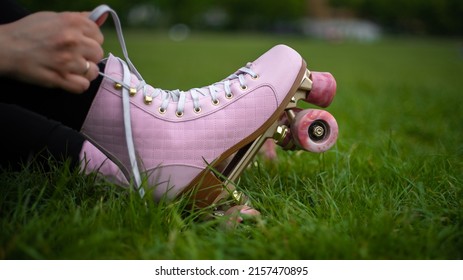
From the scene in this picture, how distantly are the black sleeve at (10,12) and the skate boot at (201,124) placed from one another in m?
0.29

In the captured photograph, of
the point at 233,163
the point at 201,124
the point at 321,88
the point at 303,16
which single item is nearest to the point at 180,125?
the point at 201,124

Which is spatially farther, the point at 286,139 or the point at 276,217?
the point at 286,139

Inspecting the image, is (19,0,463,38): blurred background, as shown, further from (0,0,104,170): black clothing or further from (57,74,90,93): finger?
(57,74,90,93): finger

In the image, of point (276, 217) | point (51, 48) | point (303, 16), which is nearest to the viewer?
point (51, 48)

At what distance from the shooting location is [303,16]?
57.1 meters

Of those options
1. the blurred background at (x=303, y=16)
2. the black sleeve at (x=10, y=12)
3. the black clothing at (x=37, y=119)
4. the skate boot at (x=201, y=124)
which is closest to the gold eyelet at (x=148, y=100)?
the skate boot at (x=201, y=124)

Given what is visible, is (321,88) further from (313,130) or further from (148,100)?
(148,100)

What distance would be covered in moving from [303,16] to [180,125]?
5798 cm

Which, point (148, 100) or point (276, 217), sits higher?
point (148, 100)

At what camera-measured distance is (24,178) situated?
1424mm

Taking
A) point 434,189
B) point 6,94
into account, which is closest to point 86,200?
point 6,94

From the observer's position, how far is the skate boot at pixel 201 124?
1.44m

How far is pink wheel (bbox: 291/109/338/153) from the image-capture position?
Result: 4.97 feet

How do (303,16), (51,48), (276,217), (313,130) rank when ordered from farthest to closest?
(303,16) < (313,130) < (276,217) < (51,48)
